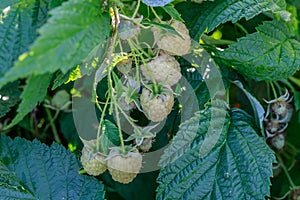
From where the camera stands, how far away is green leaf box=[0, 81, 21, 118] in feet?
4.51

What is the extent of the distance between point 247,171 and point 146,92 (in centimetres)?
31

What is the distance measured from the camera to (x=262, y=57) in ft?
4.26

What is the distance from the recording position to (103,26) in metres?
0.98

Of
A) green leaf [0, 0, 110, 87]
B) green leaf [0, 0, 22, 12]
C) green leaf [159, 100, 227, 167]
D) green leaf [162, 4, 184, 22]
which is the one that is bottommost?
green leaf [159, 100, 227, 167]

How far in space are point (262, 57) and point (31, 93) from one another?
0.57m

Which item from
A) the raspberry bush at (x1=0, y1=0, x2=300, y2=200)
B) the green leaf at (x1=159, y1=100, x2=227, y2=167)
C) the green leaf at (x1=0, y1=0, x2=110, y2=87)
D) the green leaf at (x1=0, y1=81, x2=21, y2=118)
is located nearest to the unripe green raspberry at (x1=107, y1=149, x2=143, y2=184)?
the raspberry bush at (x1=0, y1=0, x2=300, y2=200)

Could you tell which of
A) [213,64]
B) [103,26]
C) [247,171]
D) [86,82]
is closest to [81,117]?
[86,82]

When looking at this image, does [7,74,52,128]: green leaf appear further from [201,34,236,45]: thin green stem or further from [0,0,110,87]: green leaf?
[201,34,236,45]: thin green stem

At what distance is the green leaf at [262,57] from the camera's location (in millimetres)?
1296

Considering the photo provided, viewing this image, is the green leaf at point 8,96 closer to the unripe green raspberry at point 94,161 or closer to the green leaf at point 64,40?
the unripe green raspberry at point 94,161

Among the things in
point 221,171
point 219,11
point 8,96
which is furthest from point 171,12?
point 8,96

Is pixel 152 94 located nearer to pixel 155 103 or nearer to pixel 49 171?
pixel 155 103

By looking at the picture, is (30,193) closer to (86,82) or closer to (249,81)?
(86,82)

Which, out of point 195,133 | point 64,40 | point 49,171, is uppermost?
point 64,40
